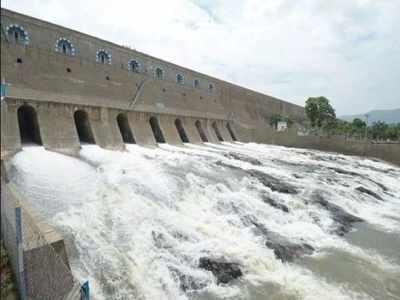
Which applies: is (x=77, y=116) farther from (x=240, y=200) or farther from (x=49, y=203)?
(x=240, y=200)

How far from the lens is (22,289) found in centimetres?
208

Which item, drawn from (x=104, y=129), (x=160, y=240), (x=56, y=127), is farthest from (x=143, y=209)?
(x=104, y=129)

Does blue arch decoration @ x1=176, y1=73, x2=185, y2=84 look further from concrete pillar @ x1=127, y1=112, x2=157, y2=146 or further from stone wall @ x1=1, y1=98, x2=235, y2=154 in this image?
concrete pillar @ x1=127, y1=112, x2=157, y2=146

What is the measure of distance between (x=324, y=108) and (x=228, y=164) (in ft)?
82.4

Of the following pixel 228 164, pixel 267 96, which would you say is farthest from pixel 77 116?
pixel 267 96

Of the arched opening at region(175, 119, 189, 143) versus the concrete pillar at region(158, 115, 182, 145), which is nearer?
the concrete pillar at region(158, 115, 182, 145)

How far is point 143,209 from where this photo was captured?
18.5 feet

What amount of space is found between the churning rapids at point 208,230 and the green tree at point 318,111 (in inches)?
932

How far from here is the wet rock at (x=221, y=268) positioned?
421 centimetres

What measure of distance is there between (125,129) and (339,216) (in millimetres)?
10663

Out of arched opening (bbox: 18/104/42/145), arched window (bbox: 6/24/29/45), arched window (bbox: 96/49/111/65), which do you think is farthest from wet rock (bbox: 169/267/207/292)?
arched window (bbox: 96/49/111/65)

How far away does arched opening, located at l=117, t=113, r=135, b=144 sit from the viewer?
13688mm

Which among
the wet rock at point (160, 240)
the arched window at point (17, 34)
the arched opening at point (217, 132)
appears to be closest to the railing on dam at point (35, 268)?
the wet rock at point (160, 240)

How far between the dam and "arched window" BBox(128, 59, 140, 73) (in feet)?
6.85
